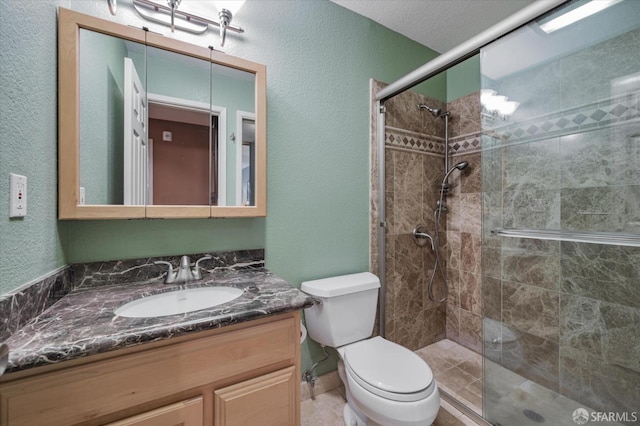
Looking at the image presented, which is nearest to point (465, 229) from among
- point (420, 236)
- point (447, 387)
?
point (420, 236)

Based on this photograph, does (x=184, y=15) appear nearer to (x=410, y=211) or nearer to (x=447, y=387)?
(x=410, y=211)

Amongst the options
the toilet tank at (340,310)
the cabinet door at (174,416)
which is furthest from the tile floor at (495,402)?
the cabinet door at (174,416)

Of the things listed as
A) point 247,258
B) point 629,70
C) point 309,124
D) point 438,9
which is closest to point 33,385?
point 247,258

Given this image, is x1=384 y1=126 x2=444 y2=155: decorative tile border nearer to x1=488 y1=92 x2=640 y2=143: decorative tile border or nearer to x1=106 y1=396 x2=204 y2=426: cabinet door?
x1=488 y1=92 x2=640 y2=143: decorative tile border

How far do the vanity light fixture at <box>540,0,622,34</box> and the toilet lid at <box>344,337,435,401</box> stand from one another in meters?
1.63

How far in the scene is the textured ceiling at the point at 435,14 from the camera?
1.66 metres

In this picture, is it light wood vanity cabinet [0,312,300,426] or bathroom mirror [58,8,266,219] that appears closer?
light wood vanity cabinet [0,312,300,426]

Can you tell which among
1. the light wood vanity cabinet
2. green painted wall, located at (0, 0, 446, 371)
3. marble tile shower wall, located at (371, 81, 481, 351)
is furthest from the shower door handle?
the light wood vanity cabinet

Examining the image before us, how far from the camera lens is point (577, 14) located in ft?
3.66

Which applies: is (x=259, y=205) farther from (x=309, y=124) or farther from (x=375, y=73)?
(x=375, y=73)

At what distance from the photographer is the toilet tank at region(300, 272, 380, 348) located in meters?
1.41

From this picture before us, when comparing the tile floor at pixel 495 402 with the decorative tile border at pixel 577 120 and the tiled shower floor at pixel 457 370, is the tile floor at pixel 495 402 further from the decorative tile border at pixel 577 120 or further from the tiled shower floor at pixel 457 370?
the decorative tile border at pixel 577 120

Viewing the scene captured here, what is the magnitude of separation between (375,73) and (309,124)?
70cm

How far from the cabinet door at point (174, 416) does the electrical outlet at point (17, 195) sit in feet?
2.11
